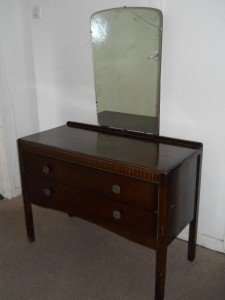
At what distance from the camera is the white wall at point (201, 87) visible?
1.69 metres

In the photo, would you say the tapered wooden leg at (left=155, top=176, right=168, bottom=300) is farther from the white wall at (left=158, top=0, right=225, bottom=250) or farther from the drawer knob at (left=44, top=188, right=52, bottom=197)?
the drawer knob at (left=44, top=188, right=52, bottom=197)

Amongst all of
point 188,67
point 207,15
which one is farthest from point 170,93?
point 207,15

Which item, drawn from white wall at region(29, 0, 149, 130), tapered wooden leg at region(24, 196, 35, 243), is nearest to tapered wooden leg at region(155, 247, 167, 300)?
tapered wooden leg at region(24, 196, 35, 243)

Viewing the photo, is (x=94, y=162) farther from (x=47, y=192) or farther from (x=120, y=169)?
(x=47, y=192)

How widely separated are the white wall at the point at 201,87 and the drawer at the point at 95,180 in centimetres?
59

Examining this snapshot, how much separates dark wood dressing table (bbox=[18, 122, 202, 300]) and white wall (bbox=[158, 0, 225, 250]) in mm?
171

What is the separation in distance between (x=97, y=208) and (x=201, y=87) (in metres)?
0.90

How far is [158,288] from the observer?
159cm

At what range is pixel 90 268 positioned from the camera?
6.30 ft

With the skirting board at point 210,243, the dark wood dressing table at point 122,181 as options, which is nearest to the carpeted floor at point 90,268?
the skirting board at point 210,243

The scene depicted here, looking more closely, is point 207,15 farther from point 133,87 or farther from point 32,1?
point 32,1

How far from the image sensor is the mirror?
184 cm

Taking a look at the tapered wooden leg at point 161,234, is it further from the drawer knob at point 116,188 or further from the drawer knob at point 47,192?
the drawer knob at point 47,192

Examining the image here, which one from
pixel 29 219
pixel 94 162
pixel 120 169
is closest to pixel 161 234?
pixel 120 169
